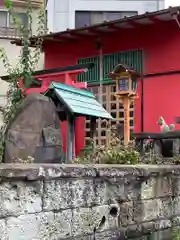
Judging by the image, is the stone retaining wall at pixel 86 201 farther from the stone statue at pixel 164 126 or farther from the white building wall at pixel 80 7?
the white building wall at pixel 80 7

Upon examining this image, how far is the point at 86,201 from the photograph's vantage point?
14.1ft

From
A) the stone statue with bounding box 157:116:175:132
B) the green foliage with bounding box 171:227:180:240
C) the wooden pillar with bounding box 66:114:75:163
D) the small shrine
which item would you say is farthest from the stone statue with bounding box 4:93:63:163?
the small shrine

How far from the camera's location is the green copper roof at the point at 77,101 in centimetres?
806

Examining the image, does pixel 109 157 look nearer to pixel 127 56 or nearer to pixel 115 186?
pixel 115 186

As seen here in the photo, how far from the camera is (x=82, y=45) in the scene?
1272 cm

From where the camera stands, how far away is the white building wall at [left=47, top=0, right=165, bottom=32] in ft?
70.4

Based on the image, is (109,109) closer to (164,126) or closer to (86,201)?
(164,126)

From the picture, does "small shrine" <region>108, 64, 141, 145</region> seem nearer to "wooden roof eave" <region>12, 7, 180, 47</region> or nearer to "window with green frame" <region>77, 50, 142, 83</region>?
"wooden roof eave" <region>12, 7, 180, 47</region>

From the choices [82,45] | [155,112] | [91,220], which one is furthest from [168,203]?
[82,45]

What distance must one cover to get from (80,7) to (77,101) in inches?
552

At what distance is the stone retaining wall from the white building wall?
55.4ft

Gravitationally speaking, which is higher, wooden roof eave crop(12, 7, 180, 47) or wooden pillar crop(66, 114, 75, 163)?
wooden roof eave crop(12, 7, 180, 47)

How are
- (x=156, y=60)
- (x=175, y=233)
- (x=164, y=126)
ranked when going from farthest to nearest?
(x=156, y=60), (x=164, y=126), (x=175, y=233)

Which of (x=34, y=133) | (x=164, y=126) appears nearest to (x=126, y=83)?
(x=164, y=126)
